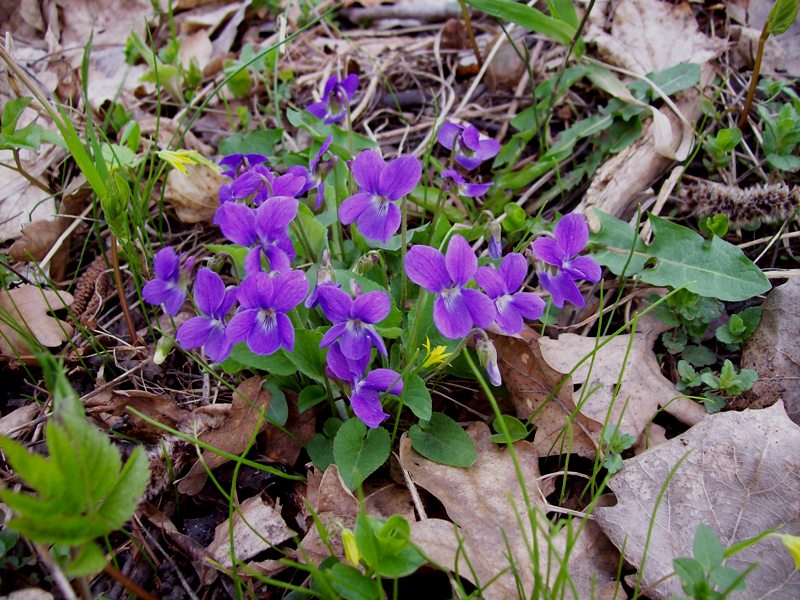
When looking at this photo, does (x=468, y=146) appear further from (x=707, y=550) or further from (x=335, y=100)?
(x=707, y=550)

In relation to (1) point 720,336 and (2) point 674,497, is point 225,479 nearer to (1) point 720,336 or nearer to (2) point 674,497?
(2) point 674,497

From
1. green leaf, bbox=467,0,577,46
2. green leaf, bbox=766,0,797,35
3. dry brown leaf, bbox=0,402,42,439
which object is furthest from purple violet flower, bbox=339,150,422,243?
green leaf, bbox=766,0,797,35

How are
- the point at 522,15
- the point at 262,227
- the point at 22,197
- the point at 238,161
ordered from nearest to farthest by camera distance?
1. the point at 262,227
2. the point at 238,161
3. the point at 522,15
4. the point at 22,197

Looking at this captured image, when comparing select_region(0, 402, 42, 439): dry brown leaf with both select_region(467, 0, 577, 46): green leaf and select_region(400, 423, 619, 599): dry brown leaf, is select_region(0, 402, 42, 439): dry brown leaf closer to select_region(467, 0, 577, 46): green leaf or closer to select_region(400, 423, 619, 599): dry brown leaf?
select_region(400, 423, 619, 599): dry brown leaf

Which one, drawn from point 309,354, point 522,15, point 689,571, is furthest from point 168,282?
point 522,15

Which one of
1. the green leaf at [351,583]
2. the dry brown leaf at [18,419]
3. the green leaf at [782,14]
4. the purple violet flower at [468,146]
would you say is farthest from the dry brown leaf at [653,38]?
the dry brown leaf at [18,419]
